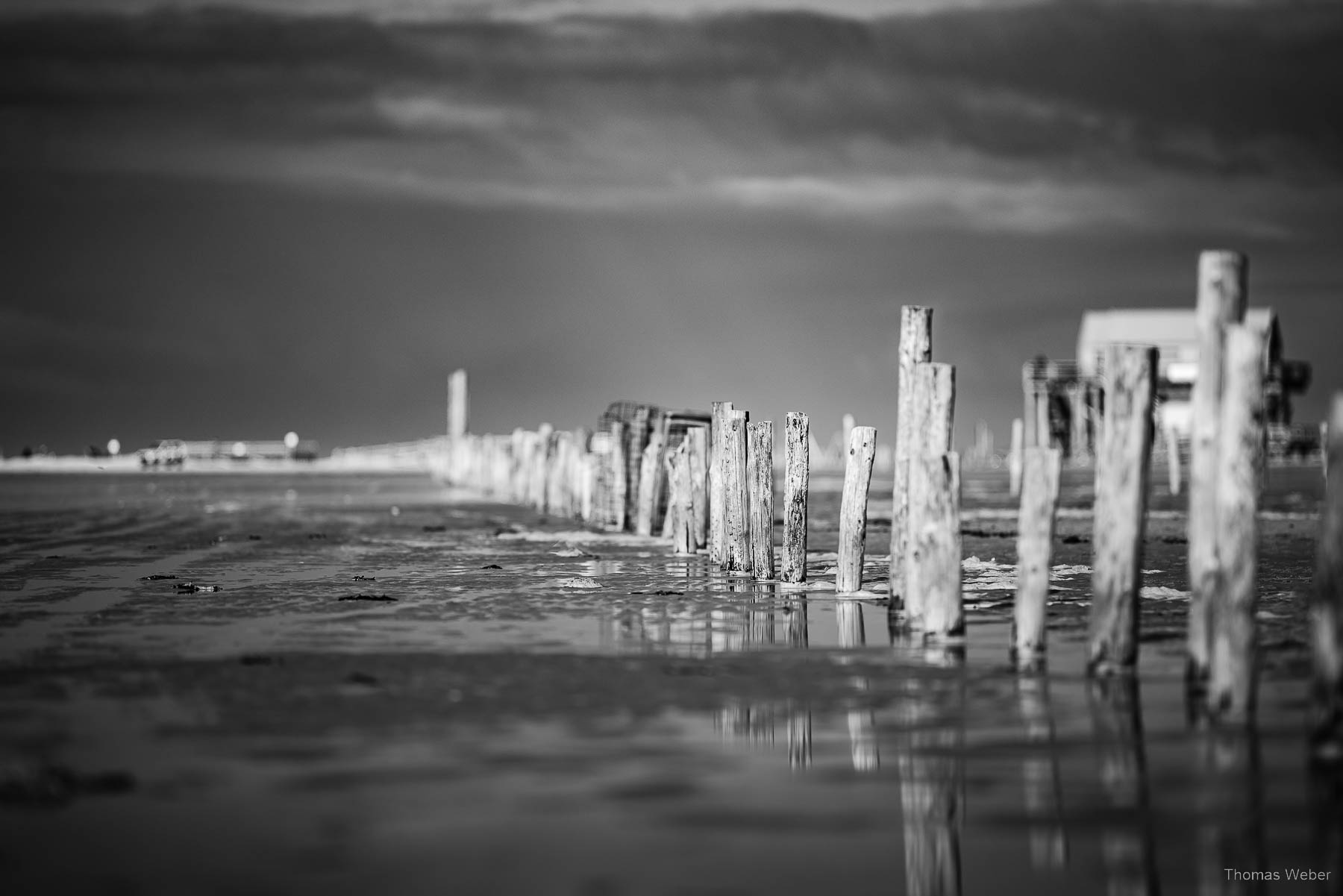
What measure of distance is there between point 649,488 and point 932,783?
58.1 ft

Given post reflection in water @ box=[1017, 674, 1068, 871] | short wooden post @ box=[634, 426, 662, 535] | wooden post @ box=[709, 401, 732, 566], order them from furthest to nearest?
short wooden post @ box=[634, 426, 662, 535] → wooden post @ box=[709, 401, 732, 566] → post reflection in water @ box=[1017, 674, 1068, 871]

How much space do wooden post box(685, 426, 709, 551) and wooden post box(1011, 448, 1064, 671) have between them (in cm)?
985

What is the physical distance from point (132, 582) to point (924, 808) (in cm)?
1171

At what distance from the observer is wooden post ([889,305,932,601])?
11.4 m

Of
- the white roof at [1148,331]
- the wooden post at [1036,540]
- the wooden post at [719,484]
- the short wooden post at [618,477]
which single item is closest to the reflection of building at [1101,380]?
the white roof at [1148,331]

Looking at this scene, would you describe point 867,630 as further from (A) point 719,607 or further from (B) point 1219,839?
(B) point 1219,839

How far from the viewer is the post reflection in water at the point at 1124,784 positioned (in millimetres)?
5105

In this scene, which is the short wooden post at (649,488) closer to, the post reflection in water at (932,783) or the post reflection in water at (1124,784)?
the post reflection in water at (932,783)

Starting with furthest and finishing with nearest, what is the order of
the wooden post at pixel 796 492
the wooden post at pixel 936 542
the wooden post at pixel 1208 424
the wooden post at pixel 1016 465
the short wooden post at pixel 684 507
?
the wooden post at pixel 1016 465, the short wooden post at pixel 684 507, the wooden post at pixel 796 492, the wooden post at pixel 936 542, the wooden post at pixel 1208 424

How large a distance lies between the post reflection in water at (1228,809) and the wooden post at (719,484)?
9.58 m

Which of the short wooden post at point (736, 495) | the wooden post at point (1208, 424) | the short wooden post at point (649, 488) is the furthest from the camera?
the short wooden post at point (649, 488)

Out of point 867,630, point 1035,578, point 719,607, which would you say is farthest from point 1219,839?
point 719,607

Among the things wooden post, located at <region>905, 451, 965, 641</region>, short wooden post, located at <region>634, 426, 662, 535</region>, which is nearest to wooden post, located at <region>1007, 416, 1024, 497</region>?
short wooden post, located at <region>634, 426, 662, 535</region>

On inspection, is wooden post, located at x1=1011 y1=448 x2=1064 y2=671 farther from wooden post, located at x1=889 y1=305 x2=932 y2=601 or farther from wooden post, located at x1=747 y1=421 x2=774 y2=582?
wooden post, located at x1=747 y1=421 x2=774 y2=582
